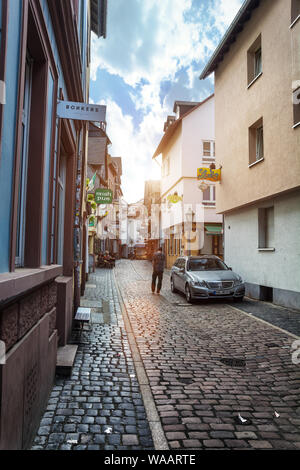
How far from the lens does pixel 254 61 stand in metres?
13.4

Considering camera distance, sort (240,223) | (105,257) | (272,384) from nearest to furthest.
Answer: (272,384) → (240,223) → (105,257)

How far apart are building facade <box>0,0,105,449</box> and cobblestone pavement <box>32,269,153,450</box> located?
0.22m

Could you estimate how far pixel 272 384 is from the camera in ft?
15.5

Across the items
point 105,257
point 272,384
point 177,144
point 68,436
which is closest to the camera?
point 68,436

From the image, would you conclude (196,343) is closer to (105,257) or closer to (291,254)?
(291,254)

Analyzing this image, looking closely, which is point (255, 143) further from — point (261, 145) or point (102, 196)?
point (102, 196)

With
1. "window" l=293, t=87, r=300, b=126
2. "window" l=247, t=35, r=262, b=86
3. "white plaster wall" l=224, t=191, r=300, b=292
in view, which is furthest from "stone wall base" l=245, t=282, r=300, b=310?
"window" l=247, t=35, r=262, b=86

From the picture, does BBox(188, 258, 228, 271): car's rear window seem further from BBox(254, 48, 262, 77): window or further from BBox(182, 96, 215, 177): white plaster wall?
BBox(182, 96, 215, 177): white plaster wall

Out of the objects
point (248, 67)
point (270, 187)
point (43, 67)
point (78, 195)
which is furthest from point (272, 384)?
point (248, 67)

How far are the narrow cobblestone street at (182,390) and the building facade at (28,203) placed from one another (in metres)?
0.44

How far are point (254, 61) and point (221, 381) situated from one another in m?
12.4

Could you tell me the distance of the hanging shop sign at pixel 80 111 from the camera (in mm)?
4957

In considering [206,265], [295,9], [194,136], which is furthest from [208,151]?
[295,9]

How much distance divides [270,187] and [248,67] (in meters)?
5.15
